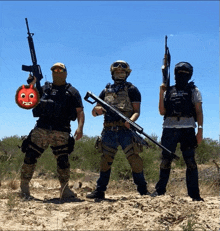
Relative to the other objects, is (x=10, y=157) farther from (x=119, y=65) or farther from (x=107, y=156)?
(x=119, y=65)

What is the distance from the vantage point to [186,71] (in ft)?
17.7

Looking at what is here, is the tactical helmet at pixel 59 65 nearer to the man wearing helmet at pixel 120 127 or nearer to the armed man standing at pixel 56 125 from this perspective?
the armed man standing at pixel 56 125

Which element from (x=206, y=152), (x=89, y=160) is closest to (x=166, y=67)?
(x=89, y=160)

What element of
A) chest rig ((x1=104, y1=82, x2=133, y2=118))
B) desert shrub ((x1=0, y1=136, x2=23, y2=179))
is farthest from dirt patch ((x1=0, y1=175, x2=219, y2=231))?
desert shrub ((x1=0, y1=136, x2=23, y2=179))

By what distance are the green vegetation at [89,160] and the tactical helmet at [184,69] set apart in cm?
136

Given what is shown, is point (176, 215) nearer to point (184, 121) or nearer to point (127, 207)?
point (127, 207)

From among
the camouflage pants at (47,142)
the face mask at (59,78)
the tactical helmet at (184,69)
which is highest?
the tactical helmet at (184,69)

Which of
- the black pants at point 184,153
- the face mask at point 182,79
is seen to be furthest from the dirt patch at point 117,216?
the face mask at point 182,79

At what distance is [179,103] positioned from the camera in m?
5.23

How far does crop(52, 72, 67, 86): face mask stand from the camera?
5.52 meters
